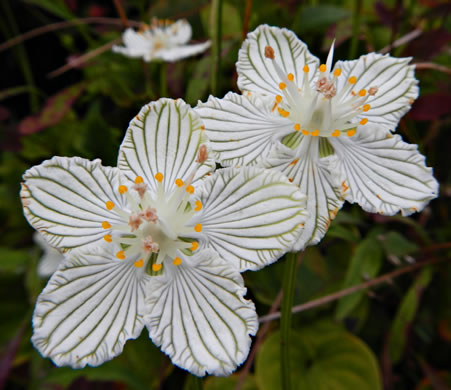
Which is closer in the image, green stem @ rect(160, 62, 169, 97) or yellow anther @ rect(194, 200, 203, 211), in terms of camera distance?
yellow anther @ rect(194, 200, 203, 211)

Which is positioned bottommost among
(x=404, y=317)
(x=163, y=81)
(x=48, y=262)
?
(x=48, y=262)

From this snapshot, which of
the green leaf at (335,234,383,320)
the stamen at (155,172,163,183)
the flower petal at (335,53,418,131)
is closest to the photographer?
the stamen at (155,172,163,183)

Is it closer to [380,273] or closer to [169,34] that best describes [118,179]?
[380,273]

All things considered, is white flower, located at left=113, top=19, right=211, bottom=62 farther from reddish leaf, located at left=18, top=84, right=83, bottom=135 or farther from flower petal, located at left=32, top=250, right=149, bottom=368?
flower petal, located at left=32, top=250, right=149, bottom=368

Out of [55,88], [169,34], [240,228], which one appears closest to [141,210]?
[240,228]

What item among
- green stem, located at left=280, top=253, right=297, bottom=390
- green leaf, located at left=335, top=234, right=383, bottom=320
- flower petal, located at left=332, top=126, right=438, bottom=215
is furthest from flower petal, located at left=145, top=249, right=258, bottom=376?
green leaf, located at left=335, top=234, right=383, bottom=320

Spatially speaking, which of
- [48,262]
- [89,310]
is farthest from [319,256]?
[48,262]

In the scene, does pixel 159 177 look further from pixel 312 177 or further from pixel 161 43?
pixel 161 43
